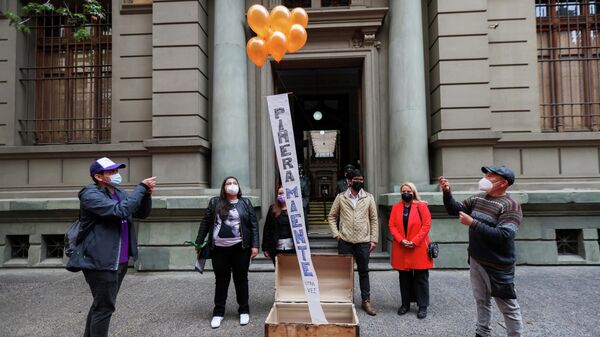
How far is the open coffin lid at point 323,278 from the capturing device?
4.83 meters

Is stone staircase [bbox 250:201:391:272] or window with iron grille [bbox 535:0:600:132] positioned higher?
window with iron grille [bbox 535:0:600:132]

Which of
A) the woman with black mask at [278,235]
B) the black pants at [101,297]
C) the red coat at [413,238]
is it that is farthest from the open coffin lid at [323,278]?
the black pants at [101,297]

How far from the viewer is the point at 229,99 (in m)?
A: 8.25

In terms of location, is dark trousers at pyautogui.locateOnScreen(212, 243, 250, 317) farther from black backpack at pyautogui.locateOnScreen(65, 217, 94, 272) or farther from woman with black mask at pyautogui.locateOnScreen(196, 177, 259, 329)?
black backpack at pyautogui.locateOnScreen(65, 217, 94, 272)

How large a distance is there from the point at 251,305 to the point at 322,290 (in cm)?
132

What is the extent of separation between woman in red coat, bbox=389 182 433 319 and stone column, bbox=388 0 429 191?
277 cm

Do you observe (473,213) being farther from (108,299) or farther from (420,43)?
(420,43)

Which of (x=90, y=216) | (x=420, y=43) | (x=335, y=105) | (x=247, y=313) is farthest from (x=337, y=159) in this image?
(x=90, y=216)

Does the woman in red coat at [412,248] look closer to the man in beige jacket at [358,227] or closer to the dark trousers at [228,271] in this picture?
the man in beige jacket at [358,227]

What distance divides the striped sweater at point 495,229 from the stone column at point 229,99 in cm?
539

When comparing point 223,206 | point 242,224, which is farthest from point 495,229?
point 223,206

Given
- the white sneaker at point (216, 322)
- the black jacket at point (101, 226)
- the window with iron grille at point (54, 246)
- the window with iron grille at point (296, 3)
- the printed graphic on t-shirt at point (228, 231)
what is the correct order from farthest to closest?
1. the window with iron grille at point (296, 3)
2. the window with iron grille at point (54, 246)
3. the printed graphic on t-shirt at point (228, 231)
4. the white sneaker at point (216, 322)
5. the black jacket at point (101, 226)

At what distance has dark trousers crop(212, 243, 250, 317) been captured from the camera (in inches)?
196

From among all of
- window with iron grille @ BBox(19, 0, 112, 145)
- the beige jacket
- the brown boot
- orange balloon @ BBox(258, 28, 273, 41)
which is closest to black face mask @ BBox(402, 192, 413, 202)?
the beige jacket
